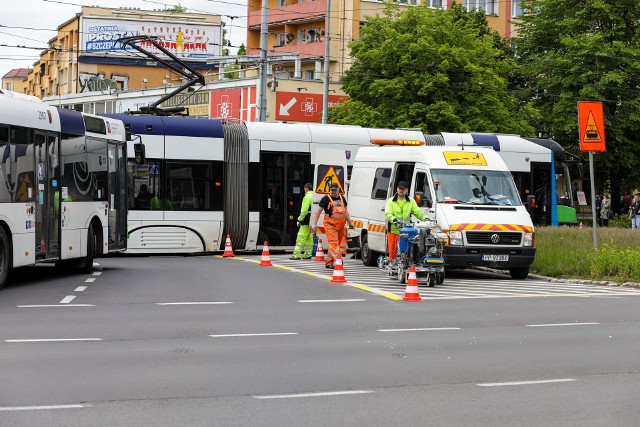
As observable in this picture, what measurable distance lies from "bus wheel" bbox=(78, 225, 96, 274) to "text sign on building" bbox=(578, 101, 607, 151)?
9827 millimetres

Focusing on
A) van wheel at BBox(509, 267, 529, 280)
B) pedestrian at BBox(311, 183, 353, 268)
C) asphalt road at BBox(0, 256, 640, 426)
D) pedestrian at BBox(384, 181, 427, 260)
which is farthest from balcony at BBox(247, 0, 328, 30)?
asphalt road at BBox(0, 256, 640, 426)

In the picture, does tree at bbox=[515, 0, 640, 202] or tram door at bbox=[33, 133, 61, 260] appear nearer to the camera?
tram door at bbox=[33, 133, 61, 260]

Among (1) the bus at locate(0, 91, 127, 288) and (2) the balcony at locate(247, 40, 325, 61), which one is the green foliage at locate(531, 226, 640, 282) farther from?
(2) the balcony at locate(247, 40, 325, 61)

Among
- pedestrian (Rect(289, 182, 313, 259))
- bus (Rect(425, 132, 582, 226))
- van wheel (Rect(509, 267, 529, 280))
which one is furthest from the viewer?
bus (Rect(425, 132, 582, 226))

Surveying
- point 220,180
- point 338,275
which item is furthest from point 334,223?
point 220,180

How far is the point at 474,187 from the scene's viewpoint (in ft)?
74.2

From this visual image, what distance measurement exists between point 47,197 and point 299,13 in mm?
56011

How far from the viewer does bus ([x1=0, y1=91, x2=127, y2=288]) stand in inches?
684

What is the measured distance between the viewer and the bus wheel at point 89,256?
21391 mm

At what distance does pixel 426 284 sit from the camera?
1970 cm

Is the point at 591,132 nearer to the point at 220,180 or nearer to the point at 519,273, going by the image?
the point at 519,273

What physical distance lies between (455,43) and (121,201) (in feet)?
112

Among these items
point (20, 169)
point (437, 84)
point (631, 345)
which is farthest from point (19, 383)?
point (437, 84)

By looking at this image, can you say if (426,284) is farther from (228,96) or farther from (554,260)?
(228,96)
